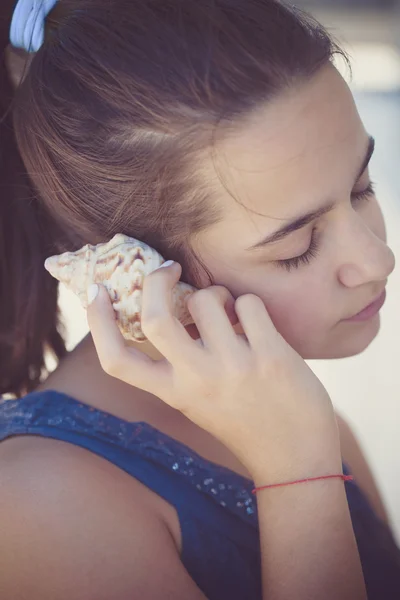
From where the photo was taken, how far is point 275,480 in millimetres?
1195

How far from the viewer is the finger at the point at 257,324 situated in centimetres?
119

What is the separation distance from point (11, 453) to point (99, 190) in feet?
1.75

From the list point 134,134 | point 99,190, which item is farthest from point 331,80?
point 99,190

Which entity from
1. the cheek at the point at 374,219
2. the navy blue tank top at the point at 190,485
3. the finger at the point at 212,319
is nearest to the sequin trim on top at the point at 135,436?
the navy blue tank top at the point at 190,485

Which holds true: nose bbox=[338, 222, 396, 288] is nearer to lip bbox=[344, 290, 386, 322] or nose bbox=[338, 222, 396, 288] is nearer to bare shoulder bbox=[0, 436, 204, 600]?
lip bbox=[344, 290, 386, 322]

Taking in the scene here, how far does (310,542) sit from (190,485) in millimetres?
324

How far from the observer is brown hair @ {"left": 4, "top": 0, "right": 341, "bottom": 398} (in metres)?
1.17

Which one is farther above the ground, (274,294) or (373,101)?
(274,294)

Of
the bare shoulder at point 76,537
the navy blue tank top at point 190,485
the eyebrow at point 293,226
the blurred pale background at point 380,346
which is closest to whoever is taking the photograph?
the bare shoulder at point 76,537

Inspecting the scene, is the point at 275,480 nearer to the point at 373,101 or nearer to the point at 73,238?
the point at 73,238

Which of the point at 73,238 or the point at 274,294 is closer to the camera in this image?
the point at 274,294

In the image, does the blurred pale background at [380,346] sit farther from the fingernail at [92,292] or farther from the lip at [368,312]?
the fingernail at [92,292]

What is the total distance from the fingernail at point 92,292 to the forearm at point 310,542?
0.47 meters

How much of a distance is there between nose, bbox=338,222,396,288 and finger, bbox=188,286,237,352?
0.25 m
